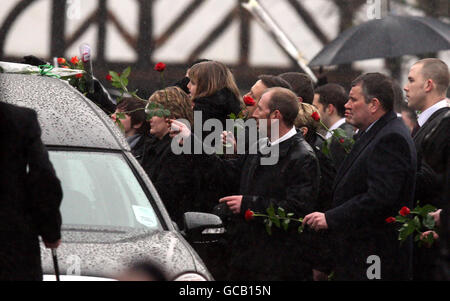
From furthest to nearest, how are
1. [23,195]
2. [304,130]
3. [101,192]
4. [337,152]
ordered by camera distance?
[337,152] < [304,130] < [101,192] < [23,195]

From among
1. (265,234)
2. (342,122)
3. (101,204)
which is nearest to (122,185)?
(101,204)

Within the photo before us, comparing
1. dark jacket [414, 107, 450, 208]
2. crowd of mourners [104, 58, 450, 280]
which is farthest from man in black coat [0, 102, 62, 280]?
dark jacket [414, 107, 450, 208]

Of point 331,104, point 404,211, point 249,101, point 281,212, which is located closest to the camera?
point 404,211

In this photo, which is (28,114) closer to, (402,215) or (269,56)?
(402,215)

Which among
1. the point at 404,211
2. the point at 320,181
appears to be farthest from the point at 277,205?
the point at 404,211

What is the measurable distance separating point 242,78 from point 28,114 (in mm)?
13136

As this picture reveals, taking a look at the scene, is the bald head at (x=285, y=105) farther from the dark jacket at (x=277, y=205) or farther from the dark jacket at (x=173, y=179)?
the dark jacket at (x=173, y=179)

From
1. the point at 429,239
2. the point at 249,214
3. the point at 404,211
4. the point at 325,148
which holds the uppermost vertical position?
the point at 325,148

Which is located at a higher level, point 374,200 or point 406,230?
point 374,200

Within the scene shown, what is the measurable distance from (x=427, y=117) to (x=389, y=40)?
2.80 meters

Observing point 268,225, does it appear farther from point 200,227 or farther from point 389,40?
point 389,40

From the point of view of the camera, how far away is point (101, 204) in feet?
17.3

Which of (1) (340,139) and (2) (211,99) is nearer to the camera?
(1) (340,139)

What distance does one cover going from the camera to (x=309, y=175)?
6035 millimetres
